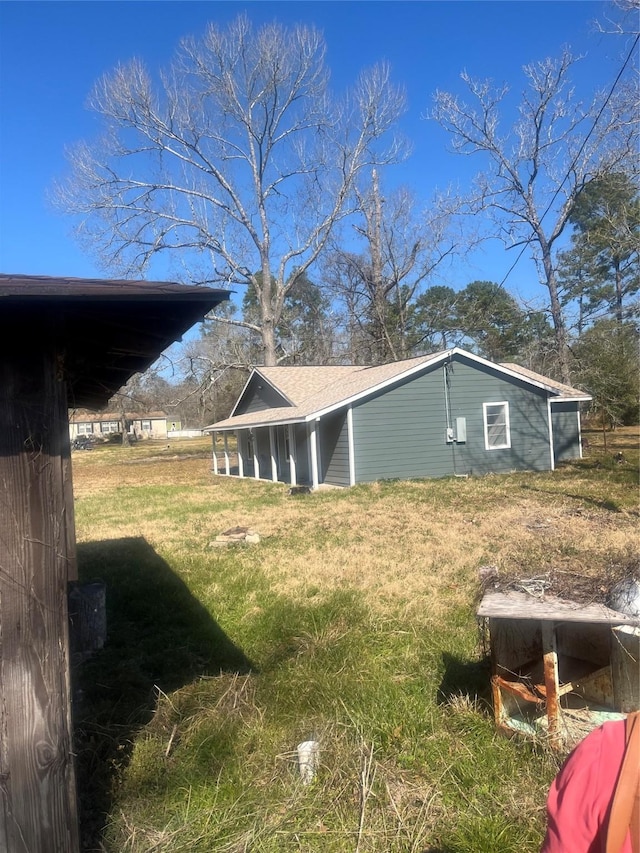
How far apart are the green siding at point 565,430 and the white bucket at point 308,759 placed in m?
19.5

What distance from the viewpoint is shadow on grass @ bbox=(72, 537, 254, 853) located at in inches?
138

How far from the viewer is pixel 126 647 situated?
216 inches

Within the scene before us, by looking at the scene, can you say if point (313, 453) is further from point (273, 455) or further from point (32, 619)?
point (32, 619)

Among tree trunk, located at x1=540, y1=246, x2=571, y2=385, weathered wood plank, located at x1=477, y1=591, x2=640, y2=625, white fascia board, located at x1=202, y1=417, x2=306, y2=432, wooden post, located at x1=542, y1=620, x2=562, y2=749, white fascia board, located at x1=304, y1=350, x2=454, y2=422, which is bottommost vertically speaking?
wooden post, located at x1=542, y1=620, x2=562, y2=749

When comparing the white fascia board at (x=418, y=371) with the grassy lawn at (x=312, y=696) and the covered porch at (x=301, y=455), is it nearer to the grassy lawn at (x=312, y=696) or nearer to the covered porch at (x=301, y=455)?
the covered porch at (x=301, y=455)

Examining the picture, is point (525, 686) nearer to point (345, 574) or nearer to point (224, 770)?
point (224, 770)

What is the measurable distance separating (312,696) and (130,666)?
5.36 feet

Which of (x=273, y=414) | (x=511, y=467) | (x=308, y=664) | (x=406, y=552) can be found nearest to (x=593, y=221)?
(x=511, y=467)

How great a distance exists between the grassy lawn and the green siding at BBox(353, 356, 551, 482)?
7933 millimetres

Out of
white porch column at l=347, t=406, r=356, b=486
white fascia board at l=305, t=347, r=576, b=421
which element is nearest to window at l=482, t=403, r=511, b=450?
white fascia board at l=305, t=347, r=576, b=421

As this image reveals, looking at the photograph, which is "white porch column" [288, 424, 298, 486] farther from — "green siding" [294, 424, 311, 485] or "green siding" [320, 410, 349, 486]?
"green siding" [320, 410, 349, 486]

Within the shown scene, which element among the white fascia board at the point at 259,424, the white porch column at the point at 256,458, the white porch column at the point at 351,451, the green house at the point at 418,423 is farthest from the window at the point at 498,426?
the white porch column at the point at 256,458

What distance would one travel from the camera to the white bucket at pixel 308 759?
3.30 meters

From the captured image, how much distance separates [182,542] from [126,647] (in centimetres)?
475
